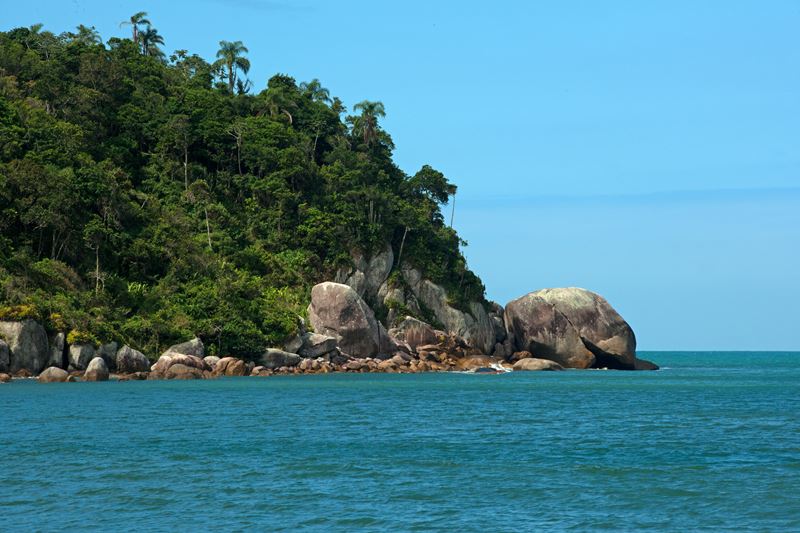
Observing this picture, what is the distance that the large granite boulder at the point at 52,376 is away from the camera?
50719 millimetres

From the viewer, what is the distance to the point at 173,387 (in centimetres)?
4897

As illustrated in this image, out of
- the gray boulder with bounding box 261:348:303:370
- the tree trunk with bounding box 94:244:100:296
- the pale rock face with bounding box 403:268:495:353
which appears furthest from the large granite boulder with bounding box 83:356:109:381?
the pale rock face with bounding box 403:268:495:353

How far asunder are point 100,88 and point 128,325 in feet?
102

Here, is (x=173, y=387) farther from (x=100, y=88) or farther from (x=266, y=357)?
(x=100, y=88)

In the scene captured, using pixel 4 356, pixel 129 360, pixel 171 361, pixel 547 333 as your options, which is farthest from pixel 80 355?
pixel 547 333

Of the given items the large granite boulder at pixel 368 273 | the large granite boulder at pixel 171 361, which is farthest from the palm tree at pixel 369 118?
the large granite boulder at pixel 171 361

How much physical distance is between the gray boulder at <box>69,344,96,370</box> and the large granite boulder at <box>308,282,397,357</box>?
59.6 feet

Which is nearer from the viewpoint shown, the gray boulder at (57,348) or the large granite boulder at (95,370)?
the large granite boulder at (95,370)

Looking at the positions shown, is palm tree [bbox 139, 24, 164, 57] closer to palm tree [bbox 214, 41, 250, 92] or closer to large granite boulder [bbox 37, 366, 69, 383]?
palm tree [bbox 214, 41, 250, 92]

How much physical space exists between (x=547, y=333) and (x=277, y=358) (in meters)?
25.0

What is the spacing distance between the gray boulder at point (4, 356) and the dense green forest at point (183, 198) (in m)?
1.58

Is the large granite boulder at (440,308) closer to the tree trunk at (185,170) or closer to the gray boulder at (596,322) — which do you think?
the gray boulder at (596,322)

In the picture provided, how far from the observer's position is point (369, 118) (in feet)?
300

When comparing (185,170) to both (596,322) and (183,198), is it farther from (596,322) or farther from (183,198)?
(596,322)
